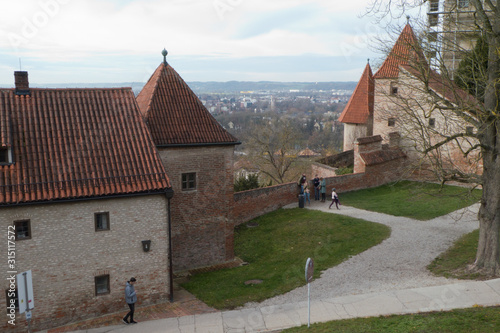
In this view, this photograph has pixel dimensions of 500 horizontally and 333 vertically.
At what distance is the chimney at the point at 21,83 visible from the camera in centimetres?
1510

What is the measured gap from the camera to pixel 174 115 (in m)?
18.4

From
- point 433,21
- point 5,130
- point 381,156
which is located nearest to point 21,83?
→ point 5,130

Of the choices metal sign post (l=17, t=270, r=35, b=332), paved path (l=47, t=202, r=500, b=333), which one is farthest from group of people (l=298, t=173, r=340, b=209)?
metal sign post (l=17, t=270, r=35, b=332)

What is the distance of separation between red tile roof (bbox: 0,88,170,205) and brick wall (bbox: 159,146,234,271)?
241 cm

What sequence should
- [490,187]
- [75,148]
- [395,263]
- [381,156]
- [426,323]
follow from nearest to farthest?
[426,323]
[490,187]
[75,148]
[395,263]
[381,156]

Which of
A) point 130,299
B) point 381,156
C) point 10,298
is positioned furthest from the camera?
point 381,156

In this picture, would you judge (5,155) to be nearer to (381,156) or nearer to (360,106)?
(381,156)

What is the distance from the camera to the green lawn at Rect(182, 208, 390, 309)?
599 inches

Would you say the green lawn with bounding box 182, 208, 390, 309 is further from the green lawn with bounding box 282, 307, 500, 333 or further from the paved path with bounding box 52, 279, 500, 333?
the green lawn with bounding box 282, 307, 500, 333

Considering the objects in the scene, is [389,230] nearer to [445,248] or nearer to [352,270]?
[445,248]

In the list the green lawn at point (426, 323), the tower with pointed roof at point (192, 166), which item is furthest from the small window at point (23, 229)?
the green lawn at point (426, 323)

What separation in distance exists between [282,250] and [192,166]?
17.4 feet

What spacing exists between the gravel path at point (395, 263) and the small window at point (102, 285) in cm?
453

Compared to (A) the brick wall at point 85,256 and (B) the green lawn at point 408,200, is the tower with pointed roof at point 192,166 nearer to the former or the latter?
(A) the brick wall at point 85,256
